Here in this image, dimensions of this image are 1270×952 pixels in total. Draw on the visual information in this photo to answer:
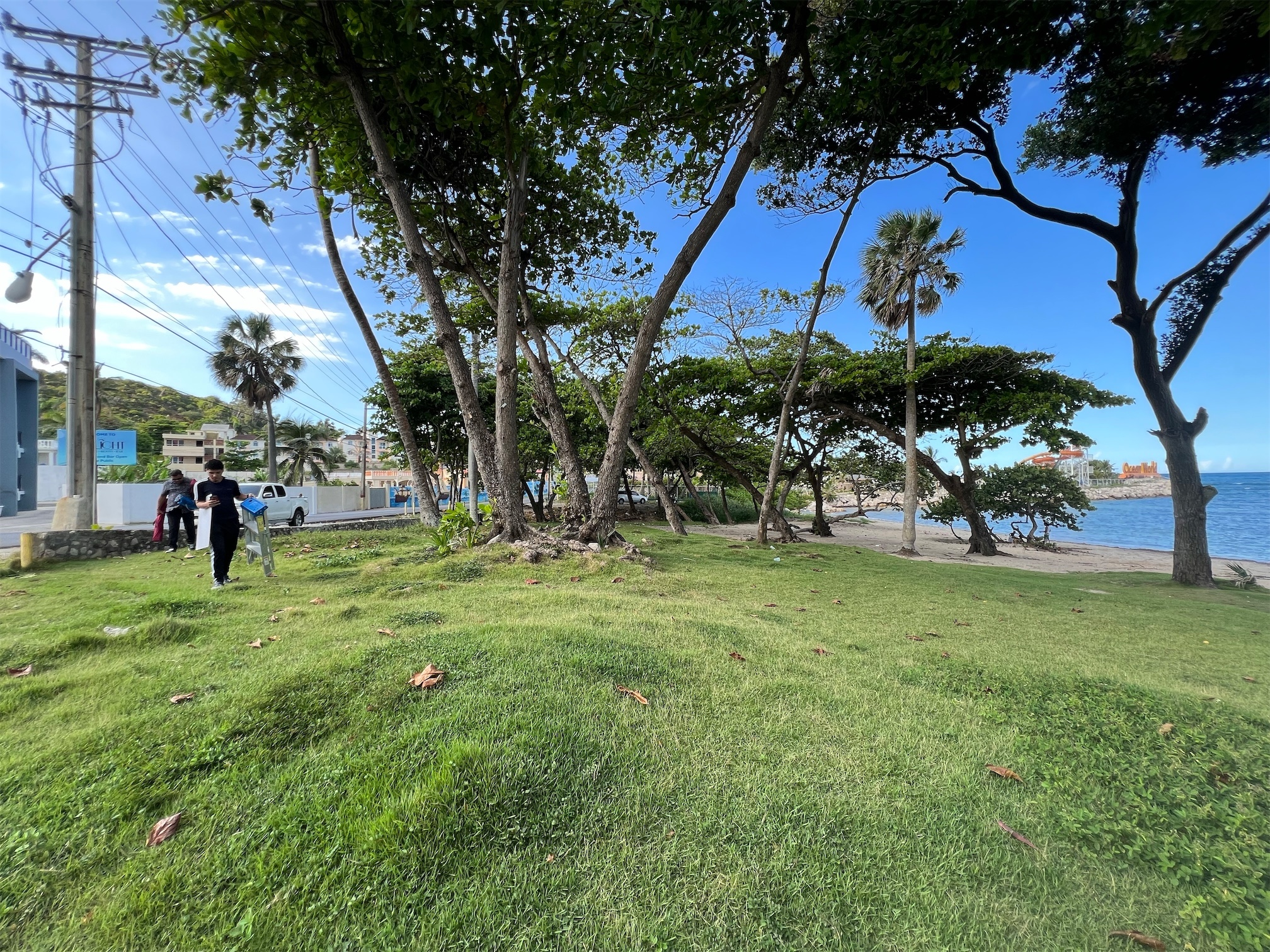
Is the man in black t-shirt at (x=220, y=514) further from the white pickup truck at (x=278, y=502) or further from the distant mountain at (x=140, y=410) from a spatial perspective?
the distant mountain at (x=140, y=410)

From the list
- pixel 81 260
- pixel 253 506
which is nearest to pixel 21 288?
pixel 81 260

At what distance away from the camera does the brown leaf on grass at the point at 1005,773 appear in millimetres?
2156

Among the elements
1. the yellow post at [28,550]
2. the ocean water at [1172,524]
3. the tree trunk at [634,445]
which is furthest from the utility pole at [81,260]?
the ocean water at [1172,524]

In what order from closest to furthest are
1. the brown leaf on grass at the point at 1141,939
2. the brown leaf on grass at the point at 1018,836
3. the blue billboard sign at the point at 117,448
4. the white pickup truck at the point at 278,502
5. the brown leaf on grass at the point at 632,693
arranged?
the brown leaf on grass at the point at 1141,939 < the brown leaf on grass at the point at 1018,836 < the brown leaf on grass at the point at 632,693 < the white pickup truck at the point at 278,502 < the blue billboard sign at the point at 117,448

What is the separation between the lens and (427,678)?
105 inches

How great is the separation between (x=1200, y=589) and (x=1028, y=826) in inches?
442

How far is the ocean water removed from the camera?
23078mm

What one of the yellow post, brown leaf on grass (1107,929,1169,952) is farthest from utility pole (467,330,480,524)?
brown leaf on grass (1107,929,1169,952)

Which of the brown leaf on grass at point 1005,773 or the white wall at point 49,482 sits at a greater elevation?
the white wall at point 49,482

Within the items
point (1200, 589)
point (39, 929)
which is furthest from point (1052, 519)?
point (39, 929)

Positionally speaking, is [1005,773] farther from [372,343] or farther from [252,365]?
[252,365]

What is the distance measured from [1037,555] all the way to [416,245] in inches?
779

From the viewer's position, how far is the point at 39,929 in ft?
4.39

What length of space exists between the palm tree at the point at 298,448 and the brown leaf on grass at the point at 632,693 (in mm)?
45538
